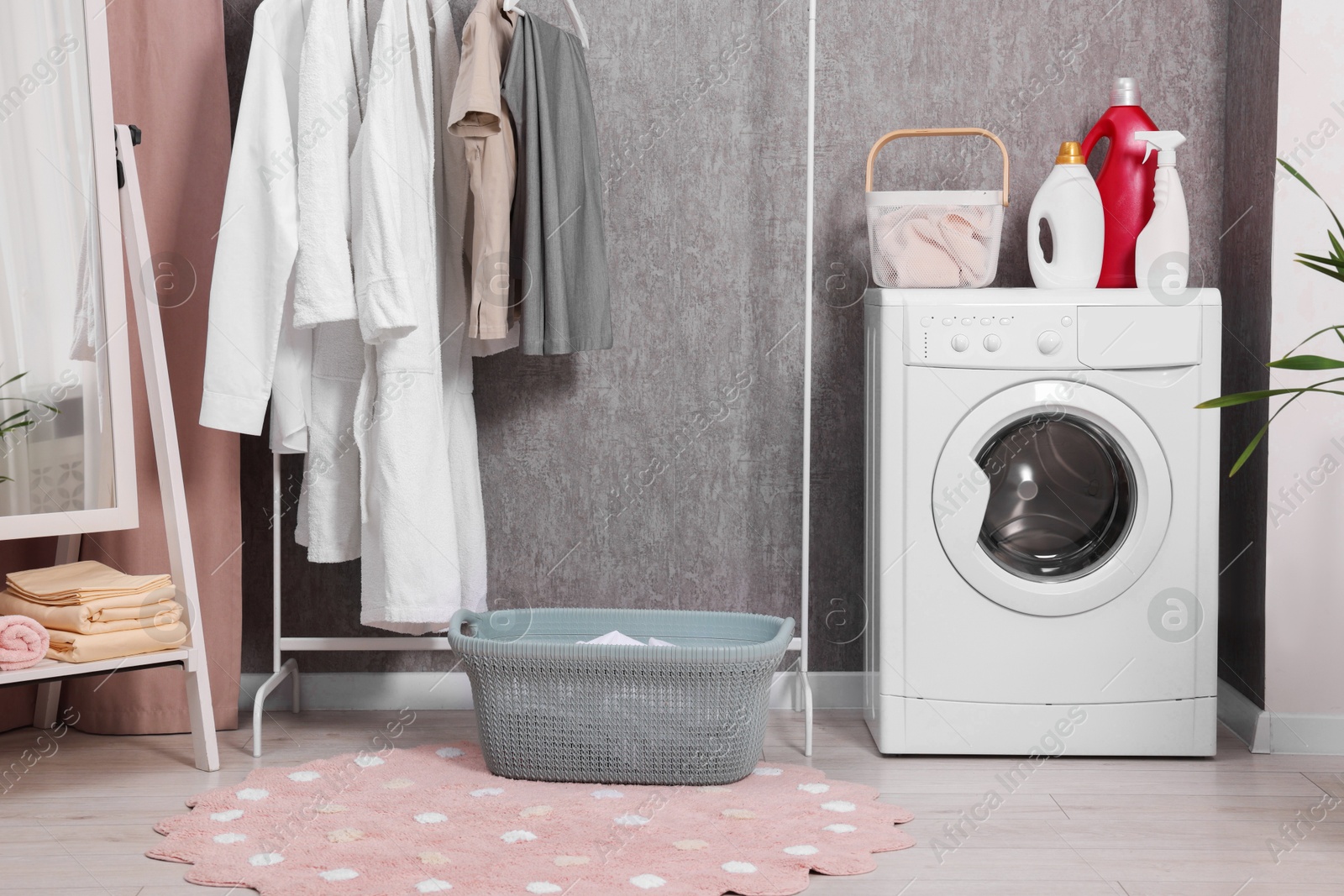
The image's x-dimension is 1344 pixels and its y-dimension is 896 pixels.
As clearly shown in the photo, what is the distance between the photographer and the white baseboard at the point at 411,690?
7.75ft

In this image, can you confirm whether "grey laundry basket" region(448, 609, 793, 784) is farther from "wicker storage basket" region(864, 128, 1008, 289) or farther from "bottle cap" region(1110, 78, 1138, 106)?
"bottle cap" region(1110, 78, 1138, 106)

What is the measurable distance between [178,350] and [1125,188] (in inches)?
74.5

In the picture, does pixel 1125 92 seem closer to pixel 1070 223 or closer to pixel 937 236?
pixel 1070 223

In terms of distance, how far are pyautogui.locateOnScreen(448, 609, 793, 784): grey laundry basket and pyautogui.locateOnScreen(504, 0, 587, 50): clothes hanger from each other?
1.12 meters

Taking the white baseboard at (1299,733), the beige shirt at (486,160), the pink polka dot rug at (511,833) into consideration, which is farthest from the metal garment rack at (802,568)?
the white baseboard at (1299,733)

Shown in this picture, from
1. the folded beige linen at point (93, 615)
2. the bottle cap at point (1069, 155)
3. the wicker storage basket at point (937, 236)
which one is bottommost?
the folded beige linen at point (93, 615)

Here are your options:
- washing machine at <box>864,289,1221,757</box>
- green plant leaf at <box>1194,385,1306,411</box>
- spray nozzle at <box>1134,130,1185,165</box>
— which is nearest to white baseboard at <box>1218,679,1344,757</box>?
washing machine at <box>864,289,1221,757</box>

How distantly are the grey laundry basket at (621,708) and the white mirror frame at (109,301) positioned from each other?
2.13ft

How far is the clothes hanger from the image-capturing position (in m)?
1.97

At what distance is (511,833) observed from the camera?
1.65 metres

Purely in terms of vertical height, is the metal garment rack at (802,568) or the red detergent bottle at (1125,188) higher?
the red detergent bottle at (1125,188)

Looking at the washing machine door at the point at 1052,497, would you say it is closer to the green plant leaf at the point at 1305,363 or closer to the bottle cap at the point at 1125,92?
the green plant leaf at the point at 1305,363

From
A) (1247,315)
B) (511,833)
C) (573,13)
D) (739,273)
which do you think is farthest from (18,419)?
(1247,315)

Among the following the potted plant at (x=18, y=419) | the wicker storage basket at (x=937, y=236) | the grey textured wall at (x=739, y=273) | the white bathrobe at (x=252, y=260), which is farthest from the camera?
the grey textured wall at (x=739, y=273)
